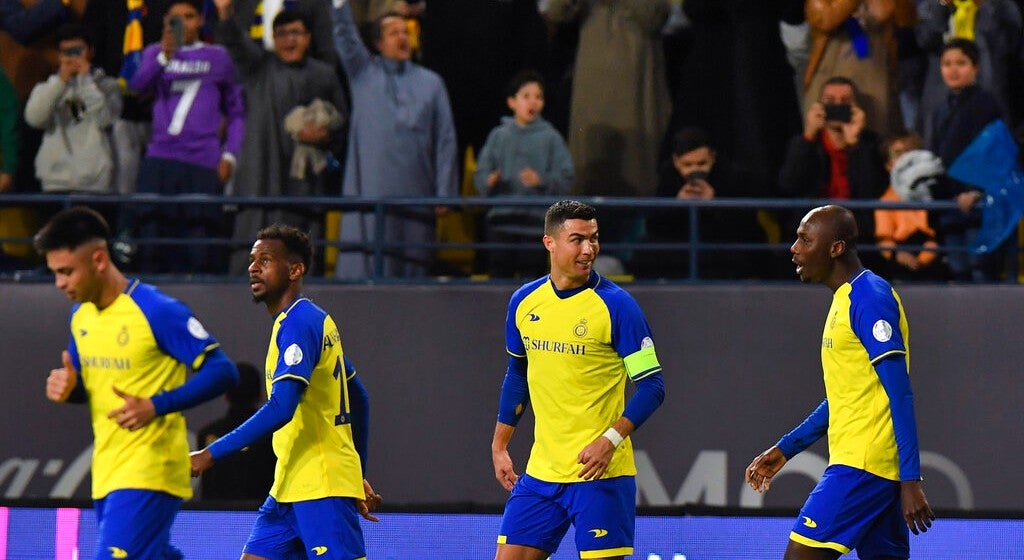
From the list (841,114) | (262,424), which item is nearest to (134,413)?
(262,424)

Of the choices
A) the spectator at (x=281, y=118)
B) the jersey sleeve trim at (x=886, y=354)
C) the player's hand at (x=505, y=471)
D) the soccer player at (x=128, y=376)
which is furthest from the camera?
the spectator at (x=281, y=118)

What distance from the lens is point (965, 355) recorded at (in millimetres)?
10469

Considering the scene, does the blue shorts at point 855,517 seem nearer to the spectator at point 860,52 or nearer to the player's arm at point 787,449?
the player's arm at point 787,449

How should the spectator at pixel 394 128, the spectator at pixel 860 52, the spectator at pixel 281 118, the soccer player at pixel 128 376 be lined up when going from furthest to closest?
1. the spectator at pixel 281 118
2. the spectator at pixel 394 128
3. the spectator at pixel 860 52
4. the soccer player at pixel 128 376

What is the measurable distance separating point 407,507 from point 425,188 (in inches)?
119

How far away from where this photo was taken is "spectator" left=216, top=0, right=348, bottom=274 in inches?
424

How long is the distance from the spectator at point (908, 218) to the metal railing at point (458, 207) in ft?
0.51

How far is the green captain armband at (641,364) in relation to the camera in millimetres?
6742

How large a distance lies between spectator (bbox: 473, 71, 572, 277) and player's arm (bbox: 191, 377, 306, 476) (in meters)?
4.07

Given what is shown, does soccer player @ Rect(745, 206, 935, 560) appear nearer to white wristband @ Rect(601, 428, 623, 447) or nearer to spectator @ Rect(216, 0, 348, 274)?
white wristband @ Rect(601, 428, 623, 447)

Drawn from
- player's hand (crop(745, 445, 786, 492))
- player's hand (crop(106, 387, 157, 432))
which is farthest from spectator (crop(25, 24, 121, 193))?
player's hand (crop(745, 445, 786, 492))

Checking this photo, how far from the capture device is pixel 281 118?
10844 mm

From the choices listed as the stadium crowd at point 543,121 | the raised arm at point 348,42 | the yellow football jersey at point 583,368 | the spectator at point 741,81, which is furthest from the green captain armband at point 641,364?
the raised arm at point 348,42

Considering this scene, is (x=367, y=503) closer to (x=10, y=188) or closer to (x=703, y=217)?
(x=703, y=217)
